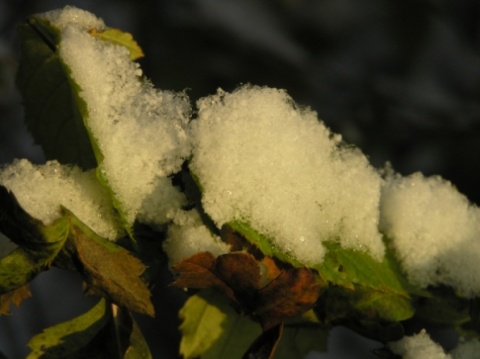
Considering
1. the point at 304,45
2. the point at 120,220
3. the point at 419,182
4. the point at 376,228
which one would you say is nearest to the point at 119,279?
the point at 120,220

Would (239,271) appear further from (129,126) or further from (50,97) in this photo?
(50,97)

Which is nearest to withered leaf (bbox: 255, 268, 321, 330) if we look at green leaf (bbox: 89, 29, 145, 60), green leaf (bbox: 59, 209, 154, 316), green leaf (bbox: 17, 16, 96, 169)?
green leaf (bbox: 59, 209, 154, 316)

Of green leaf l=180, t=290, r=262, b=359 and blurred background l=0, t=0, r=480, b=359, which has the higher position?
green leaf l=180, t=290, r=262, b=359

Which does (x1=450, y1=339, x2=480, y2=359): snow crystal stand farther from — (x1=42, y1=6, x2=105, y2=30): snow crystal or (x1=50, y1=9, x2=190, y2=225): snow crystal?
(x1=42, y1=6, x2=105, y2=30): snow crystal

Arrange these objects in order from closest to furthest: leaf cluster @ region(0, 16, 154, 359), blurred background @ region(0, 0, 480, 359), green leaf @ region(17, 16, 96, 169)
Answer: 1. leaf cluster @ region(0, 16, 154, 359)
2. green leaf @ region(17, 16, 96, 169)
3. blurred background @ region(0, 0, 480, 359)

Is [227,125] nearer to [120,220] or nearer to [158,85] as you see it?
[120,220]

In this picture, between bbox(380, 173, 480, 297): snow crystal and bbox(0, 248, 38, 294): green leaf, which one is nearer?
bbox(0, 248, 38, 294): green leaf

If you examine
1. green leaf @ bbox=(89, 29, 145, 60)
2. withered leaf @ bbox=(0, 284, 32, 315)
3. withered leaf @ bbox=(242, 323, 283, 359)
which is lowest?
withered leaf @ bbox=(0, 284, 32, 315)
